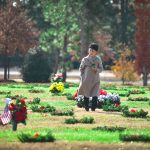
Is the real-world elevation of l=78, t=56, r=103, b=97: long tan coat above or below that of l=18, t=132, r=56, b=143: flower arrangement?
above

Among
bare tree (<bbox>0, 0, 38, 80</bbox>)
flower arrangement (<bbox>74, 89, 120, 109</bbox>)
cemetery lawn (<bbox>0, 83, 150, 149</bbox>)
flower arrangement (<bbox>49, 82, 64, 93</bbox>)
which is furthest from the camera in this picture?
bare tree (<bbox>0, 0, 38, 80</bbox>)

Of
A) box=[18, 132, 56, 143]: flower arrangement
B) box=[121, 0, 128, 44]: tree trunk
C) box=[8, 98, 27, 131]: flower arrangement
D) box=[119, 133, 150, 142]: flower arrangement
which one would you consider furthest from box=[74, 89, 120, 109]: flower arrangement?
box=[121, 0, 128, 44]: tree trunk

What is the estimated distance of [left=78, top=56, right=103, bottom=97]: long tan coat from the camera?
63.0 ft

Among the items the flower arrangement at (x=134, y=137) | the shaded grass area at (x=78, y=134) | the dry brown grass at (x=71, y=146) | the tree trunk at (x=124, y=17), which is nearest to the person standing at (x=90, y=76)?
the shaded grass area at (x=78, y=134)

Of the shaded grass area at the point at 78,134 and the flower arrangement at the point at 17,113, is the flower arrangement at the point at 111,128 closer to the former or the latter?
the shaded grass area at the point at 78,134

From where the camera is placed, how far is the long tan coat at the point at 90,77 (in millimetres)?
19203

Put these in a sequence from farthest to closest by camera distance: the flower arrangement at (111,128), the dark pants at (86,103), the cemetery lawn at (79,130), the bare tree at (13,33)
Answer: the bare tree at (13,33) → the dark pants at (86,103) → the flower arrangement at (111,128) → the cemetery lawn at (79,130)

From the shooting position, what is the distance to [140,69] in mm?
48031

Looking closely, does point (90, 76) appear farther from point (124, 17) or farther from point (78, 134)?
point (124, 17)

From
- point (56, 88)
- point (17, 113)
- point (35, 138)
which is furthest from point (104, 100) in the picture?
point (35, 138)

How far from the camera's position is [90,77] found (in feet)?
63.6

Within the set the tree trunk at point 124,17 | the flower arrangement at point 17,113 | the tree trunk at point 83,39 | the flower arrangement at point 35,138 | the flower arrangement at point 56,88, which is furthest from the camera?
the tree trunk at point 124,17

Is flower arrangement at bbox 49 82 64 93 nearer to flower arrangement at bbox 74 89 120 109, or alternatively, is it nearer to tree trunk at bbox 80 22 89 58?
flower arrangement at bbox 74 89 120 109

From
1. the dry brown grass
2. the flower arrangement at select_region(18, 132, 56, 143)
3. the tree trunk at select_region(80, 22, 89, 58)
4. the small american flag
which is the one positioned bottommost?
the dry brown grass
